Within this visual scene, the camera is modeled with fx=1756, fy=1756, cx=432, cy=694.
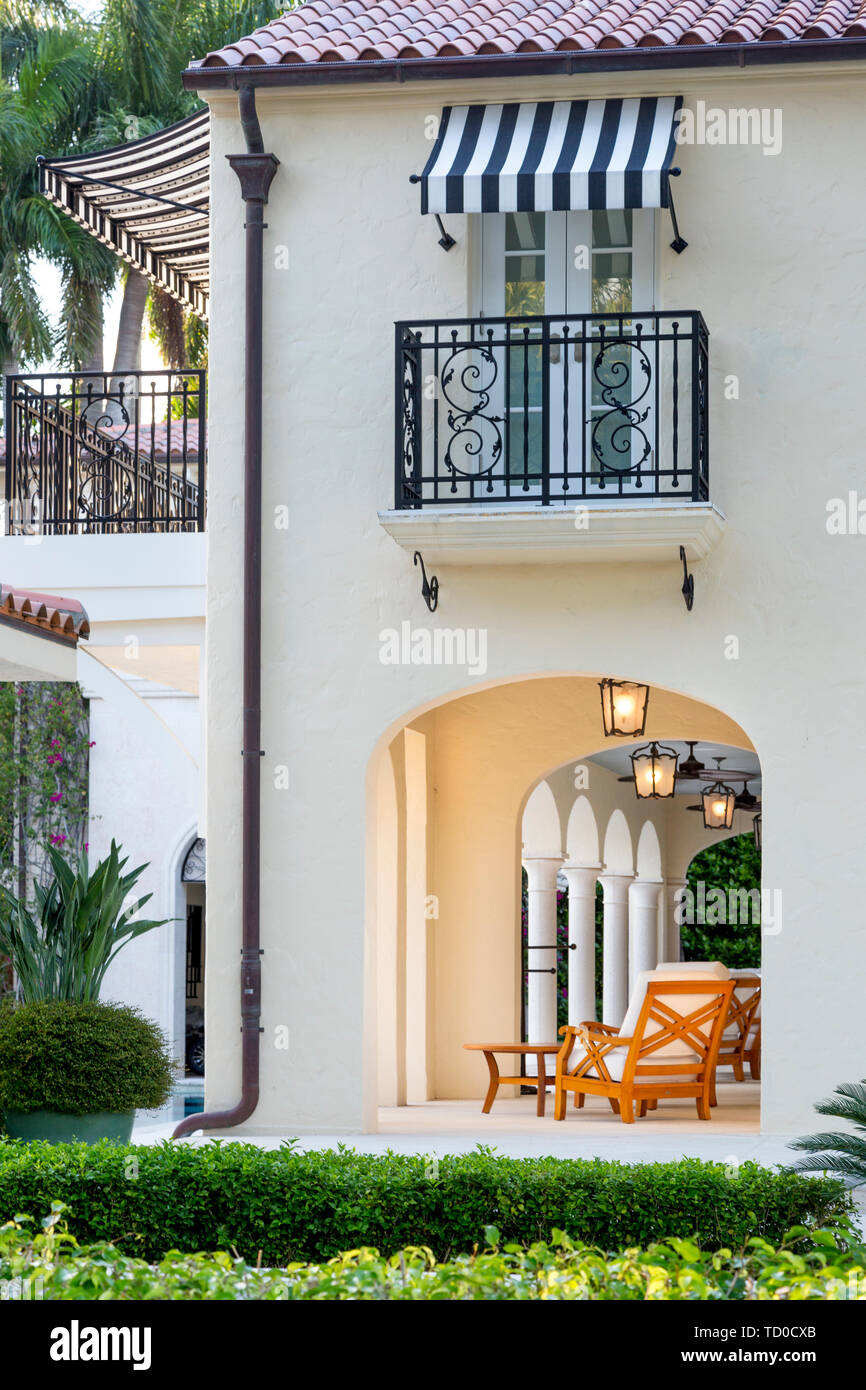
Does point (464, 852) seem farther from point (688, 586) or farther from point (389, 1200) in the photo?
point (389, 1200)

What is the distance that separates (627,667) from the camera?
1134 cm

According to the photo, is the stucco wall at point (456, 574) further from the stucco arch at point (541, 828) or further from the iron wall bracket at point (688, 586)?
the stucco arch at point (541, 828)

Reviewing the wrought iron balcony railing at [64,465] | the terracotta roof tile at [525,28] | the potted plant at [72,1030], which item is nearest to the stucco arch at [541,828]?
the wrought iron balcony railing at [64,465]

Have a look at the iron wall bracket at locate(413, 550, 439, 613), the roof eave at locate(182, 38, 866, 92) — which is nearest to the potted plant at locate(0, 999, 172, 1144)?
the iron wall bracket at locate(413, 550, 439, 613)

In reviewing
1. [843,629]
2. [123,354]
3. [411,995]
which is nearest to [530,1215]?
[843,629]

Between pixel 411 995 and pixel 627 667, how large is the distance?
4.43 m

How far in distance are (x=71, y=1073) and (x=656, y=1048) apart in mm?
4476

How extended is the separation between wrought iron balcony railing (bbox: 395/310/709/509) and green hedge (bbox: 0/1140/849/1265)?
4383 millimetres

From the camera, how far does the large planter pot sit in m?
10.0

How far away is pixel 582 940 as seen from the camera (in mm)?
20188

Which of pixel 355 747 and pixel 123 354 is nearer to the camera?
pixel 355 747

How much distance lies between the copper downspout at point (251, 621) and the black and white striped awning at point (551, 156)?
1291 mm
